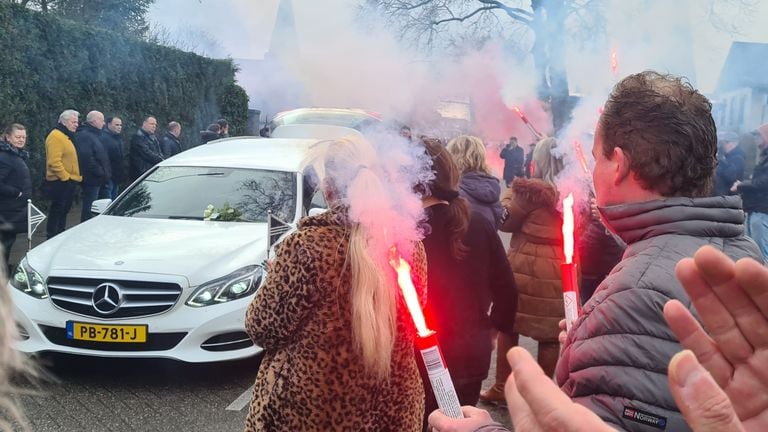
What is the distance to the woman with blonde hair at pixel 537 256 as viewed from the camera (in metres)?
4.30

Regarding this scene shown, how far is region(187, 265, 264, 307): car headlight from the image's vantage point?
466 cm

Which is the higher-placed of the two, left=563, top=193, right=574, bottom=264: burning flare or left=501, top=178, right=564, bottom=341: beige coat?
left=563, top=193, right=574, bottom=264: burning flare

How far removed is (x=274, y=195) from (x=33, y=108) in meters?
7.55

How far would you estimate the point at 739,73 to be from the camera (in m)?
12.0

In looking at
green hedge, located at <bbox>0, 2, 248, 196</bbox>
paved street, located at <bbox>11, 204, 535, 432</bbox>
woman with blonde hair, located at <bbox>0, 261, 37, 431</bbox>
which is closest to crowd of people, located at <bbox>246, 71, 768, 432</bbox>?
woman with blonde hair, located at <bbox>0, 261, 37, 431</bbox>

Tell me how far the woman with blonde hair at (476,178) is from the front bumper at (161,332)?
188 cm

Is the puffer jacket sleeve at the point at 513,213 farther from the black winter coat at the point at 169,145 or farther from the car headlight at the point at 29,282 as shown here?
the black winter coat at the point at 169,145

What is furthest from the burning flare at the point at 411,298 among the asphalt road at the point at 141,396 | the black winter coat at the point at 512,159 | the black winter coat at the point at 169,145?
the black winter coat at the point at 512,159

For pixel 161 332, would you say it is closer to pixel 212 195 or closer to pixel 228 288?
pixel 228 288

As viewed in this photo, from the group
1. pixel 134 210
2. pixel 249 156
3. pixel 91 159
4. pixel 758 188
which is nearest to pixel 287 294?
pixel 134 210

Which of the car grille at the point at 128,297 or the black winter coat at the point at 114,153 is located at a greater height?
the black winter coat at the point at 114,153

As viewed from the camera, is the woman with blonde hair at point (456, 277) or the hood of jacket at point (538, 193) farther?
the hood of jacket at point (538, 193)

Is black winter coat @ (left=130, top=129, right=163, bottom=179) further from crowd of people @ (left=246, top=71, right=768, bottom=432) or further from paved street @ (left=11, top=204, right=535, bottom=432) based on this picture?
crowd of people @ (left=246, top=71, right=768, bottom=432)

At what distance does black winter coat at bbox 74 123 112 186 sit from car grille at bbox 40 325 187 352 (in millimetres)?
5976
